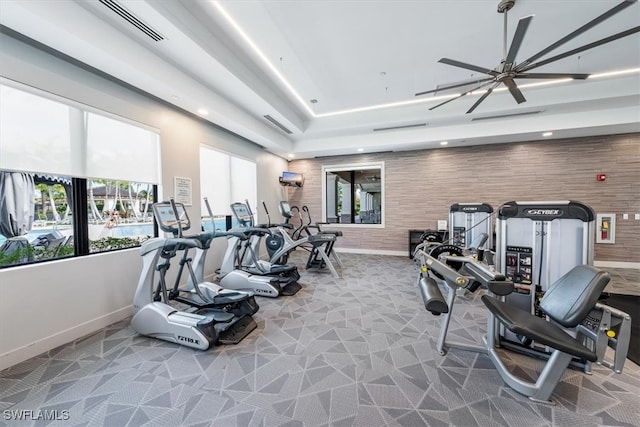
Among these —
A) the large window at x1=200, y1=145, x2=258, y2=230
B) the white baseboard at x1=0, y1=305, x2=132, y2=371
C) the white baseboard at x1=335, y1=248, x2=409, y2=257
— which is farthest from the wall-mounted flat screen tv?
the white baseboard at x1=0, y1=305, x2=132, y2=371

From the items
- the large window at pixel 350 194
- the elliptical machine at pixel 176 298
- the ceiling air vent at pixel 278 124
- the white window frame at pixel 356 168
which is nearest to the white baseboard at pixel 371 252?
the white window frame at pixel 356 168

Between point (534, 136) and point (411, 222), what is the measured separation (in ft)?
11.6

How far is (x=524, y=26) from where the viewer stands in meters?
2.16

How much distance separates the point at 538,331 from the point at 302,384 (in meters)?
1.86

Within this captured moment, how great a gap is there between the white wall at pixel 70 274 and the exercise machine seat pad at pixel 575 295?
4.85 meters

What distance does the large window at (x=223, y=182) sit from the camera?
504cm

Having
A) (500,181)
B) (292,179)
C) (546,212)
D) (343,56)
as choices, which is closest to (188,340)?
(546,212)

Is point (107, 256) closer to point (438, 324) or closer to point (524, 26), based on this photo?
point (438, 324)

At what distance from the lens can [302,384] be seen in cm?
203

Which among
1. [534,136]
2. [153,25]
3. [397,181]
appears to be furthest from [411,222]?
[153,25]

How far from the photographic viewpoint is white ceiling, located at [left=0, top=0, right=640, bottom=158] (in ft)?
8.53

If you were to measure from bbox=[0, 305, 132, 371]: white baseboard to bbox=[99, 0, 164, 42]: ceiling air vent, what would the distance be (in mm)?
3442

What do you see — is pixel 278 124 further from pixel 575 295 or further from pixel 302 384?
pixel 575 295

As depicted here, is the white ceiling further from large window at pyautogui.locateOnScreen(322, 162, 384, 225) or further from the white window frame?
large window at pyautogui.locateOnScreen(322, 162, 384, 225)
